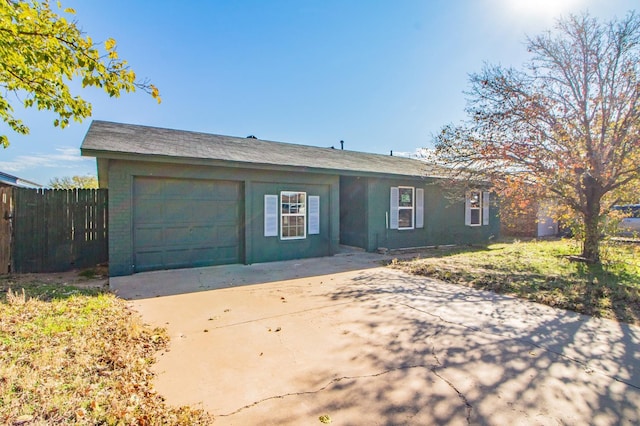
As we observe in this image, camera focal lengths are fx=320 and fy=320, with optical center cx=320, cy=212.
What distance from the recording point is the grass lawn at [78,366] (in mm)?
2119

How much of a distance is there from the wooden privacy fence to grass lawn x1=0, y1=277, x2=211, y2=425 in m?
3.44

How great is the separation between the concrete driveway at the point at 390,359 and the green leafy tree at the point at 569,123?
156 inches

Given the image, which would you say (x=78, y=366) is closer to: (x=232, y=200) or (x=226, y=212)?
(x=226, y=212)

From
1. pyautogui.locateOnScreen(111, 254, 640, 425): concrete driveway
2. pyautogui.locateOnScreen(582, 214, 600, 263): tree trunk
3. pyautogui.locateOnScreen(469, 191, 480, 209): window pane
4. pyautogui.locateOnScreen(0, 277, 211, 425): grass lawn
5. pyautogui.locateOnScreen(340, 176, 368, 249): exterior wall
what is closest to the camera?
pyautogui.locateOnScreen(0, 277, 211, 425): grass lawn

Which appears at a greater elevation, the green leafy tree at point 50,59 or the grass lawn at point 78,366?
the green leafy tree at point 50,59

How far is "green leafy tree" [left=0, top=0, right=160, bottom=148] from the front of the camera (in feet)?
9.52

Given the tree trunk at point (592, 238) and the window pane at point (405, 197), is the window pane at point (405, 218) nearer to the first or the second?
the window pane at point (405, 197)

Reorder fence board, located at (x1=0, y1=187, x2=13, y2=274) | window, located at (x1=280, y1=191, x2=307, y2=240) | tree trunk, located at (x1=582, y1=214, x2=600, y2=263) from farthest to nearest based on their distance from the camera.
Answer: window, located at (x1=280, y1=191, x2=307, y2=240), tree trunk, located at (x1=582, y1=214, x2=600, y2=263), fence board, located at (x1=0, y1=187, x2=13, y2=274)

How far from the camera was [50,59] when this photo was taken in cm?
315

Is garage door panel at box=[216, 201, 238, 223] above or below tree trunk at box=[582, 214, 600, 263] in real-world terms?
above

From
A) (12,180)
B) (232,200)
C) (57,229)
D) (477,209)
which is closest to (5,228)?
(57,229)

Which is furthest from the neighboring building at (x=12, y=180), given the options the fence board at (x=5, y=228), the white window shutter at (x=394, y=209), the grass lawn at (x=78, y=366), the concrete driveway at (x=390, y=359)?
the white window shutter at (x=394, y=209)

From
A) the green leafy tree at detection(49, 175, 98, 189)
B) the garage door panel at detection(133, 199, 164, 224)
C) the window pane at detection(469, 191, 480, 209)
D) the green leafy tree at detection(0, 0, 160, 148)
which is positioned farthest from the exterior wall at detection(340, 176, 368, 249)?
the green leafy tree at detection(49, 175, 98, 189)

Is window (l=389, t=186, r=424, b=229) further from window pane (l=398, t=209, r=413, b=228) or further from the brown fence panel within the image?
the brown fence panel
